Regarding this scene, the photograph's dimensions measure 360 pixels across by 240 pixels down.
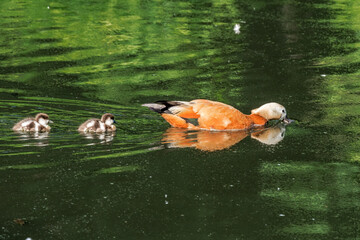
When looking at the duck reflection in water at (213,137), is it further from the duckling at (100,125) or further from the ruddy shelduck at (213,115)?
the duckling at (100,125)

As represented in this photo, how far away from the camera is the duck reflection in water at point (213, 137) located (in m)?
8.53

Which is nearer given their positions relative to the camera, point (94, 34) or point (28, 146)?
point (28, 146)

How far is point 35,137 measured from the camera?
870 cm

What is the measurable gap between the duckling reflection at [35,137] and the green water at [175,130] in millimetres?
36

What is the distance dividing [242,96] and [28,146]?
3.67 metres

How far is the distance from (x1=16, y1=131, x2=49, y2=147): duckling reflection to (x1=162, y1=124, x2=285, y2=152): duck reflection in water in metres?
1.41

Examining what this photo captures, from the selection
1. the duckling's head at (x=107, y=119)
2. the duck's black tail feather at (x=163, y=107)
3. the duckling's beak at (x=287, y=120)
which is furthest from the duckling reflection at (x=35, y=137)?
the duckling's beak at (x=287, y=120)

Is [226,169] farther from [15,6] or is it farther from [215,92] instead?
[15,6]

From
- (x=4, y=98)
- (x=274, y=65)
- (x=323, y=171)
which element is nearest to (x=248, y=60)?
(x=274, y=65)

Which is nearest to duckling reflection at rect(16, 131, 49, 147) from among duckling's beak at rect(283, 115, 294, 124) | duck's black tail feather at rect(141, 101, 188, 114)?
duck's black tail feather at rect(141, 101, 188, 114)

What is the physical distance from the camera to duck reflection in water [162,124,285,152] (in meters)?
8.53

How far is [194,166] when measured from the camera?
771 centimetres

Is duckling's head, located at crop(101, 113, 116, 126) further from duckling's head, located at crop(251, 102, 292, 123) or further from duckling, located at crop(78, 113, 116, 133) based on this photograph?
duckling's head, located at crop(251, 102, 292, 123)

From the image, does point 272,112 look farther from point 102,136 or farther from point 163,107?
point 102,136
